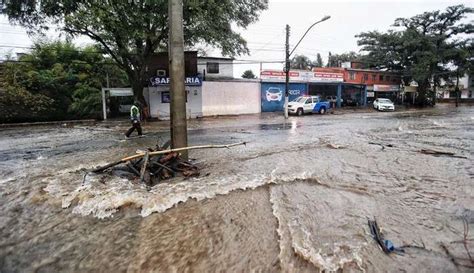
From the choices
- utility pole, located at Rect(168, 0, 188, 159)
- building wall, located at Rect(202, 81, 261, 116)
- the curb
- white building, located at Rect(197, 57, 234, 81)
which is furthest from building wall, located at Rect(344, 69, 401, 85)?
utility pole, located at Rect(168, 0, 188, 159)

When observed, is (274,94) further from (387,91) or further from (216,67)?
(387,91)

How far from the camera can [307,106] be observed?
28328 millimetres

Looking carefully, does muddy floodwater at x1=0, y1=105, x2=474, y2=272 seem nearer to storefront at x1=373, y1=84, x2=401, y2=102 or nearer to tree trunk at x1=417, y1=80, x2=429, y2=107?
storefront at x1=373, y1=84, x2=401, y2=102

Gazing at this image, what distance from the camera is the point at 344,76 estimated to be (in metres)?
39.2

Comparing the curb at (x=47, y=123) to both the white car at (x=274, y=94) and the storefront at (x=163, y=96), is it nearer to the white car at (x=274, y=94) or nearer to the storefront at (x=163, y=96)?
the storefront at (x=163, y=96)

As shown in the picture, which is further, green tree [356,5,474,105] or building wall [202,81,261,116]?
green tree [356,5,474,105]

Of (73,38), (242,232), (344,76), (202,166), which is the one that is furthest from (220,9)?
(344,76)

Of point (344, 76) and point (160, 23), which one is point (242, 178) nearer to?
point (160, 23)

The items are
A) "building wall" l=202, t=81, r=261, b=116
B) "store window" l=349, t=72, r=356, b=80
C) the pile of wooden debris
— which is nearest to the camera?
the pile of wooden debris

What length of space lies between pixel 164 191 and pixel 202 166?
224 cm

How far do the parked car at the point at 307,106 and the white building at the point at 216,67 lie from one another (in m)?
7.08

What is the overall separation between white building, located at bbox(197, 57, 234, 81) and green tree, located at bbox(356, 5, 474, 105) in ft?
70.5

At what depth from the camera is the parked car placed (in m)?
27.8

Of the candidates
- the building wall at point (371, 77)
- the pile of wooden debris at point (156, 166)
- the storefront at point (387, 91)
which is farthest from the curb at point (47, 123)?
the storefront at point (387, 91)
